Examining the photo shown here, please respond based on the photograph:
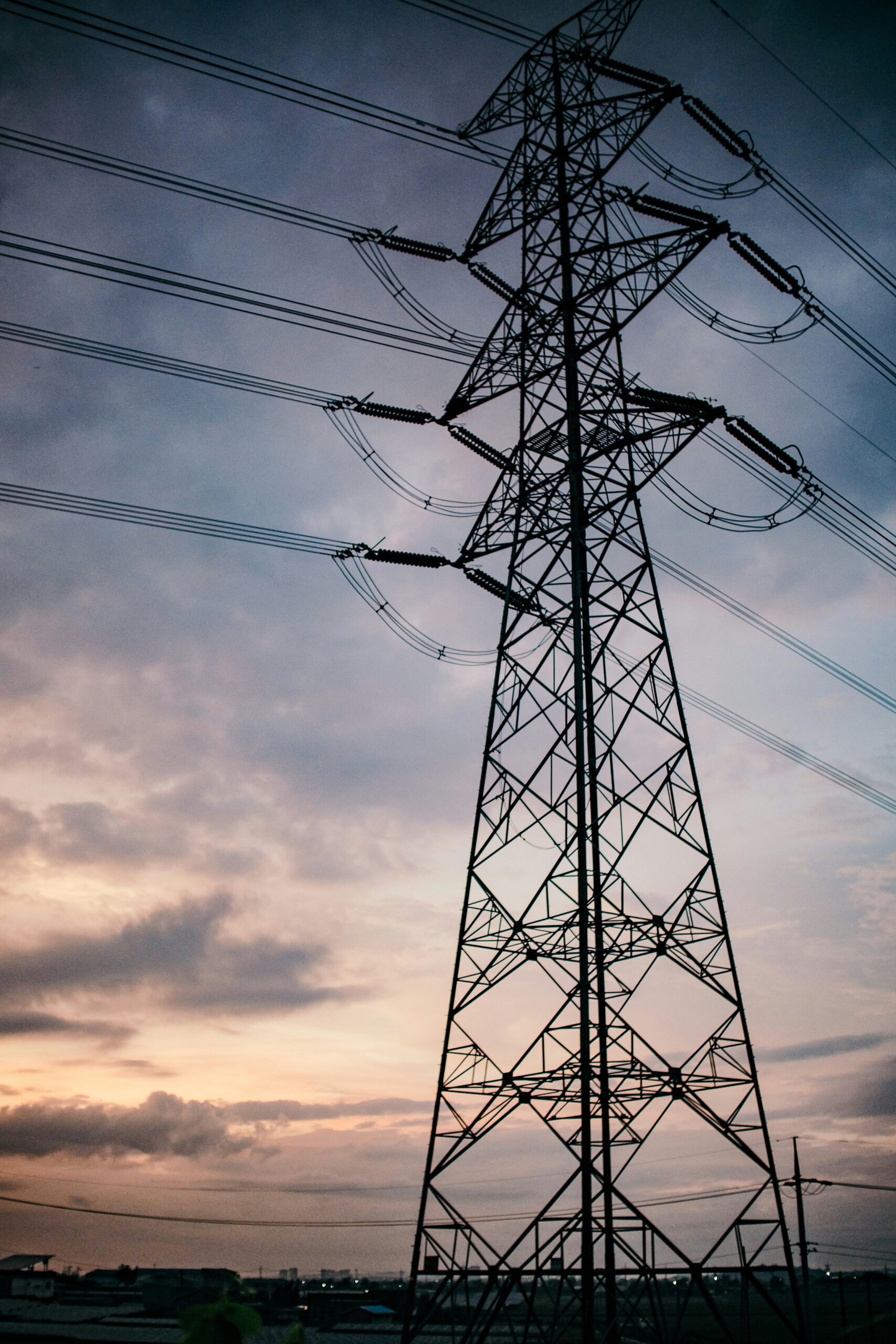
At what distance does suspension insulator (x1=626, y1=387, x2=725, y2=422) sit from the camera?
2478cm

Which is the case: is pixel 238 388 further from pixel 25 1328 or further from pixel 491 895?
pixel 25 1328

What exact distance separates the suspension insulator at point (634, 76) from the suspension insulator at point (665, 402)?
25.5ft

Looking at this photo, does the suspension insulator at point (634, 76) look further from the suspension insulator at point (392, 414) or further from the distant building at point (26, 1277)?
the distant building at point (26, 1277)

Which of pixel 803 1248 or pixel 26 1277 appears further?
pixel 26 1277

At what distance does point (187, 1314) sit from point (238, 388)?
2465cm

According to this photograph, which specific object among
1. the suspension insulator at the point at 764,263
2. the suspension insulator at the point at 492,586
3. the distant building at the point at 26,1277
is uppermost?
the suspension insulator at the point at 764,263

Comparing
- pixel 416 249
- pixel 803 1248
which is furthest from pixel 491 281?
pixel 803 1248

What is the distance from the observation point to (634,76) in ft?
85.5

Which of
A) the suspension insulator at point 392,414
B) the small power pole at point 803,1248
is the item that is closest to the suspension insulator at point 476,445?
the suspension insulator at point 392,414

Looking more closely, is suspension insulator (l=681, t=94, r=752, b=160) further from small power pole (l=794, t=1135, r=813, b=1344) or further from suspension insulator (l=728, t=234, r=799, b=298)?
small power pole (l=794, t=1135, r=813, b=1344)

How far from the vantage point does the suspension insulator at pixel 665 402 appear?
2478cm

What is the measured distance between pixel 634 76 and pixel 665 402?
878cm

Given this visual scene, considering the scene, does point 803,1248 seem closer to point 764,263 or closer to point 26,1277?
point 764,263

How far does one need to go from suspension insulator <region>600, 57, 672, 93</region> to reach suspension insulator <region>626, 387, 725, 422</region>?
25.5 feet
